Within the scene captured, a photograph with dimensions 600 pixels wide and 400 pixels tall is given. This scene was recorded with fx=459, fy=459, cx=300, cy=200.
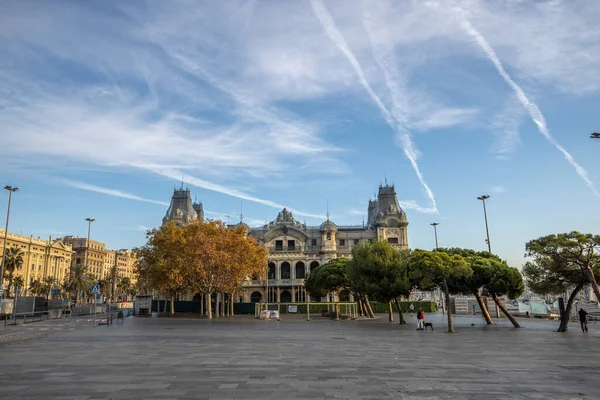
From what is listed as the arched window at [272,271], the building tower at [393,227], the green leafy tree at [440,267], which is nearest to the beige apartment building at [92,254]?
the arched window at [272,271]

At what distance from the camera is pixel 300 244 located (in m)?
93.2

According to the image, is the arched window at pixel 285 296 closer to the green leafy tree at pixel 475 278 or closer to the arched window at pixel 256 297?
the arched window at pixel 256 297

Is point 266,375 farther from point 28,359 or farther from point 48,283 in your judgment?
point 48,283

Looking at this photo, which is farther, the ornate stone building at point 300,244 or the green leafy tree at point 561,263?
the ornate stone building at point 300,244

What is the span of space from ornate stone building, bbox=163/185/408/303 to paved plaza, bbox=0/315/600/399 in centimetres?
6893

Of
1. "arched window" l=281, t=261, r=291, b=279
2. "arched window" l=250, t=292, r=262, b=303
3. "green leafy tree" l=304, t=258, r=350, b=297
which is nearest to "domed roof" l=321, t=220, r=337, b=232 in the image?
"arched window" l=281, t=261, r=291, b=279

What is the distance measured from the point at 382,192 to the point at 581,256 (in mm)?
72795

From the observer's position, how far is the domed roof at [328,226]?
94.2 m

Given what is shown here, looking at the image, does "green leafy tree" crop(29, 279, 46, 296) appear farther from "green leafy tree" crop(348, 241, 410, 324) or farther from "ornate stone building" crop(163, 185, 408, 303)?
"green leafy tree" crop(348, 241, 410, 324)

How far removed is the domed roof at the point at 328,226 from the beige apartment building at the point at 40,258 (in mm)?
68746

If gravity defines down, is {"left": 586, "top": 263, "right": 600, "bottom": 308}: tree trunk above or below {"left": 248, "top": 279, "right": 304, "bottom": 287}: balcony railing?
below

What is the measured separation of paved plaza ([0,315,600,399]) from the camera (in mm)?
11125

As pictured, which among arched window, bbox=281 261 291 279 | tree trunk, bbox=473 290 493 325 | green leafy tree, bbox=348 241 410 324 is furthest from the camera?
arched window, bbox=281 261 291 279

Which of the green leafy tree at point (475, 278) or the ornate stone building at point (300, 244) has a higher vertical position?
the ornate stone building at point (300, 244)
